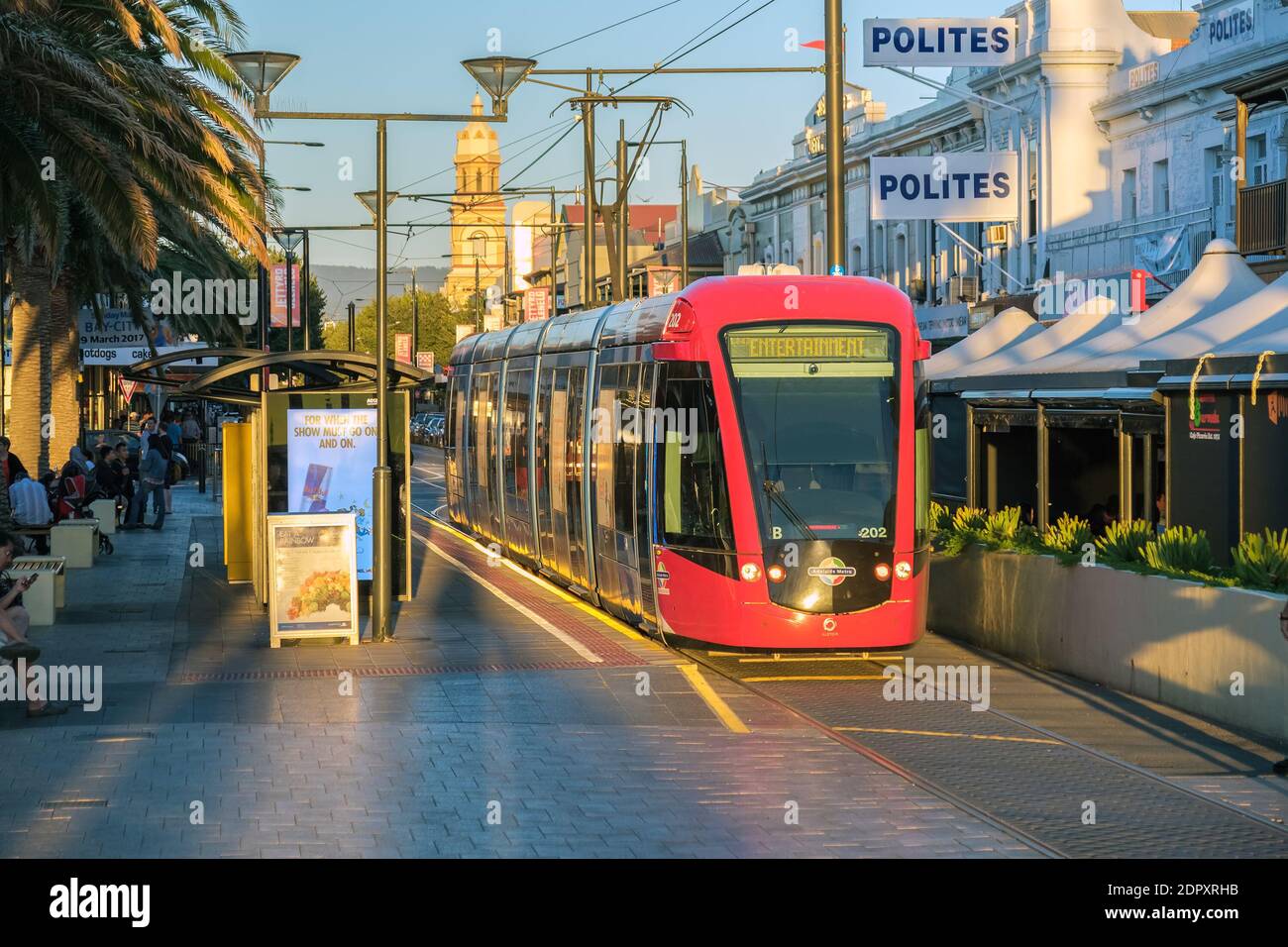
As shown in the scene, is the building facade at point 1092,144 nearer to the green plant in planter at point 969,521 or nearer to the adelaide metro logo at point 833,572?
the green plant in planter at point 969,521

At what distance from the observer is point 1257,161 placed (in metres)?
34.8

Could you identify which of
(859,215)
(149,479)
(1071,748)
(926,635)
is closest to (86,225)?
(149,479)

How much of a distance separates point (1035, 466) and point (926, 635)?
18.9 ft

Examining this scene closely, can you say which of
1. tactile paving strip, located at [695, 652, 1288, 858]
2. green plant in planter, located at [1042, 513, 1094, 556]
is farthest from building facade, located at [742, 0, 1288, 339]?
tactile paving strip, located at [695, 652, 1288, 858]

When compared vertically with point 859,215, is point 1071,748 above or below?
below

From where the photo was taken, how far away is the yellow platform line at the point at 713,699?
1341 centimetres

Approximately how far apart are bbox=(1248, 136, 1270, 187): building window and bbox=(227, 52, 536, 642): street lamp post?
19599 millimetres

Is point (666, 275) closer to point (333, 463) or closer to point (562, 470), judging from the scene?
point (562, 470)

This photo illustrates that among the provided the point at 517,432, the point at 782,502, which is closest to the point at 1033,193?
the point at 517,432

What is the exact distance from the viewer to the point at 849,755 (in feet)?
39.9

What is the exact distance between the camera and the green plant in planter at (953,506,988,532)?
62.2 feet

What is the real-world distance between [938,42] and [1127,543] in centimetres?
1461

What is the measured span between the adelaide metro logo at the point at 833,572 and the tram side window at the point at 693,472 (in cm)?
79

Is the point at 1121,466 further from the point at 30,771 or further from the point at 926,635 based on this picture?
the point at 30,771
